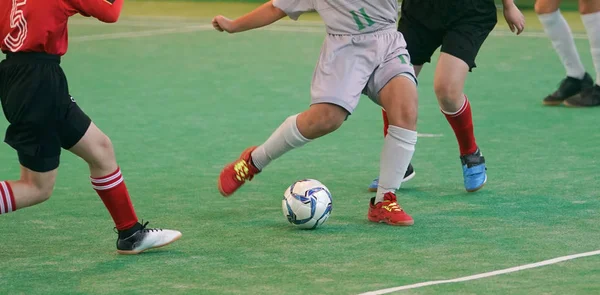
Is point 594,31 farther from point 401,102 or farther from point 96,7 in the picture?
point 96,7

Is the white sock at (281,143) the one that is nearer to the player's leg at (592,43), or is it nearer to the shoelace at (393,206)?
the shoelace at (393,206)

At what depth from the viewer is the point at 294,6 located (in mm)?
5754

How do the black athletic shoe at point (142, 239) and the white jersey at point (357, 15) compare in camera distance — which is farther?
the white jersey at point (357, 15)

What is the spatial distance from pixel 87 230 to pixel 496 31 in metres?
9.18

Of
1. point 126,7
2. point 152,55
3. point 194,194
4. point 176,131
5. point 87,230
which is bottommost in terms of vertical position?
point 126,7

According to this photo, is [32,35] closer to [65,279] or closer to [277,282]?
[65,279]

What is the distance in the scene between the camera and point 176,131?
8289 mm

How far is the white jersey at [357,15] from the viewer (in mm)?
5531

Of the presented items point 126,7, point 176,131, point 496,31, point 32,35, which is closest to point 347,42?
point 32,35

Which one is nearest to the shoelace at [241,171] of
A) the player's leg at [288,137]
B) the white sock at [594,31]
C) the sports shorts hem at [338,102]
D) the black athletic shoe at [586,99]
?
the player's leg at [288,137]

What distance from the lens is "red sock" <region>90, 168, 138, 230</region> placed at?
4957 mm

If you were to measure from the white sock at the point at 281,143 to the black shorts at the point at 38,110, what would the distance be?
1.13 m

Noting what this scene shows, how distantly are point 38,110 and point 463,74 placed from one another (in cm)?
241

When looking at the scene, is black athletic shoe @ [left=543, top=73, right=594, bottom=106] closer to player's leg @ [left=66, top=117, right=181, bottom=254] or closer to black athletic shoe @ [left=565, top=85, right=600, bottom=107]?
black athletic shoe @ [left=565, top=85, right=600, bottom=107]
